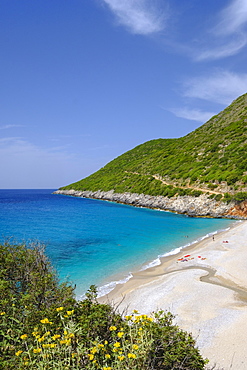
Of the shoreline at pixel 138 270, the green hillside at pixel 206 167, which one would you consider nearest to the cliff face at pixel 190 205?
the green hillside at pixel 206 167

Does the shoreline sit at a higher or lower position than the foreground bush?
lower

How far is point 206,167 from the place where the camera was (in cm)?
6469

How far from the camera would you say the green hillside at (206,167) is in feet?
176

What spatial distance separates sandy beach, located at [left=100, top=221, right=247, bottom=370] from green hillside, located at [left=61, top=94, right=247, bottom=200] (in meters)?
32.6

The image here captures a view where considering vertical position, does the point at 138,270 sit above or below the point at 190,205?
below

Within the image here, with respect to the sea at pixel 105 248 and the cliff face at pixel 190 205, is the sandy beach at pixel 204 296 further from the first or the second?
the cliff face at pixel 190 205

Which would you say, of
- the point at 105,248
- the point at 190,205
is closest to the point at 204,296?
the point at 105,248

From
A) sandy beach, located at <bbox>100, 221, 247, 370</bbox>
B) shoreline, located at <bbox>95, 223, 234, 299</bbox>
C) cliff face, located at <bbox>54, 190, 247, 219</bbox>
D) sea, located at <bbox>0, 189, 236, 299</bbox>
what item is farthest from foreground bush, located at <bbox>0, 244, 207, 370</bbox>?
cliff face, located at <bbox>54, 190, 247, 219</bbox>

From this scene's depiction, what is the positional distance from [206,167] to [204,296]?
56324 millimetres

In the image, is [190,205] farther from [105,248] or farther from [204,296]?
[204,296]

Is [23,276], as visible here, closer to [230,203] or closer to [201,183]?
[230,203]

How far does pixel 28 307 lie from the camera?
5.23m

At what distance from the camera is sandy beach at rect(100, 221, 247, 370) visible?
27.0 ft

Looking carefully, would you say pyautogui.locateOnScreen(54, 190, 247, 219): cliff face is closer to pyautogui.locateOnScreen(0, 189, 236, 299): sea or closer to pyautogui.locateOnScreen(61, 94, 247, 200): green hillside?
pyautogui.locateOnScreen(61, 94, 247, 200): green hillside
